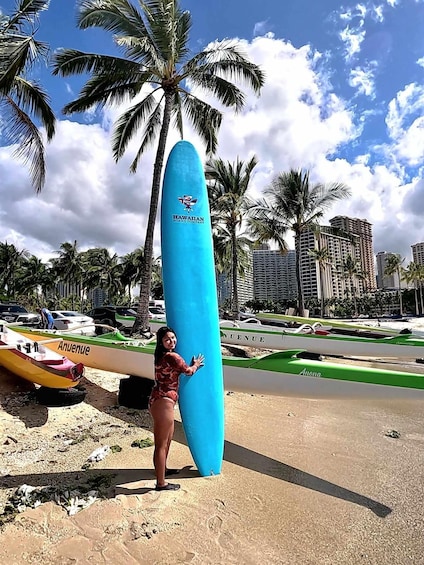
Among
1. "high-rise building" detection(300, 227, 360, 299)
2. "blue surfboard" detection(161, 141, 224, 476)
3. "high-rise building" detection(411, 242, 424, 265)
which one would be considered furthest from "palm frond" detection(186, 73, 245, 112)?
"high-rise building" detection(411, 242, 424, 265)

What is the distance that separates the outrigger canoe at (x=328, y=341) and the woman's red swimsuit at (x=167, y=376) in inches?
282

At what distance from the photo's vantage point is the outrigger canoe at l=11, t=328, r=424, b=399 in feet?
14.5

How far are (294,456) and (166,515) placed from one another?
190cm

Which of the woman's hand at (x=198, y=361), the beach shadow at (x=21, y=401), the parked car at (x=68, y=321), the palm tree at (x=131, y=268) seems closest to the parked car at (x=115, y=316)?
the parked car at (x=68, y=321)

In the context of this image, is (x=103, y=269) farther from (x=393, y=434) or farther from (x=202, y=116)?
(x=393, y=434)

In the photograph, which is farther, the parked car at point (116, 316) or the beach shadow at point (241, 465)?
the parked car at point (116, 316)

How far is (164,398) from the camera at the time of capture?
340 cm

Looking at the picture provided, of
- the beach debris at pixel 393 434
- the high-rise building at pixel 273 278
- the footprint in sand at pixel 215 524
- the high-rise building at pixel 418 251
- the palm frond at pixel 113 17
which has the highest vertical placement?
the high-rise building at pixel 418 251

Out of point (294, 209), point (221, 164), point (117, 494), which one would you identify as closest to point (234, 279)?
point (294, 209)

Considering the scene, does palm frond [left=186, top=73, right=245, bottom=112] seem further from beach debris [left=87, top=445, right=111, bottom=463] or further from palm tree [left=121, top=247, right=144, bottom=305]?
palm tree [left=121, top=247, right=144, bottom=305]

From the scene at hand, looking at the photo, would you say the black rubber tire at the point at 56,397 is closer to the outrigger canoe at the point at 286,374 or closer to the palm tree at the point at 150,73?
the outrigger canoe at the point at 286,374

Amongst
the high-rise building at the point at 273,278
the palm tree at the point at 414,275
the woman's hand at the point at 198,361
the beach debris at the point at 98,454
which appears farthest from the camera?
the high-rise building at the point at 273,278

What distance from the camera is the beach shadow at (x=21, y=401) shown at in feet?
17.3

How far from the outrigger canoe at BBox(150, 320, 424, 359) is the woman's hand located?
258 inches
